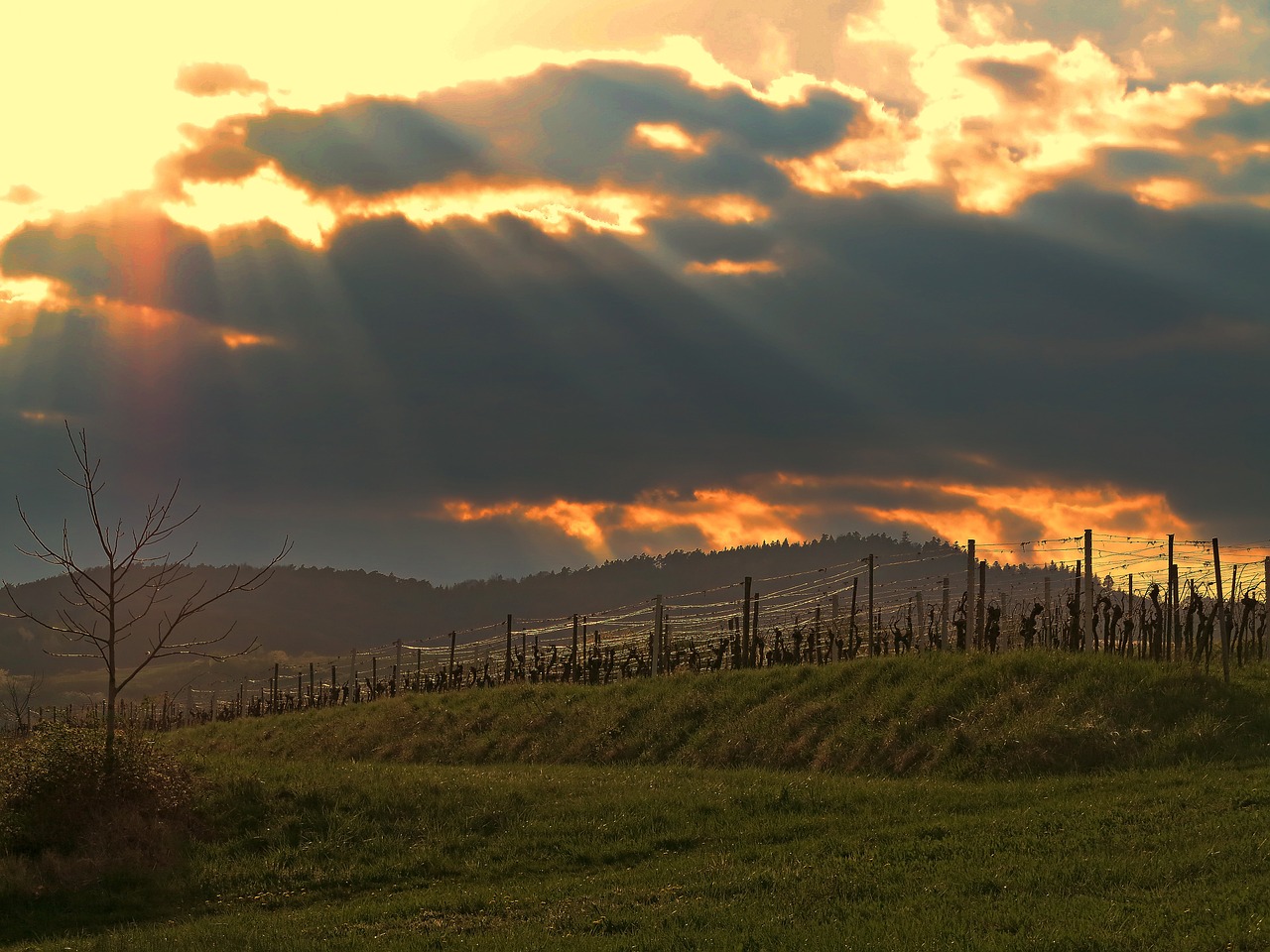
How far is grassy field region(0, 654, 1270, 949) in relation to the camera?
11.0 meters

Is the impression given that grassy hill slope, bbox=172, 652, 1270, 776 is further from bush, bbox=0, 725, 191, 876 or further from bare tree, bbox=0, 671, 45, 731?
bush, bbox=0, 725, 191, 876

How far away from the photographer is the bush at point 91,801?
15273 millimetres

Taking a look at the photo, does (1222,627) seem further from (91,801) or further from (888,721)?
(91,801)

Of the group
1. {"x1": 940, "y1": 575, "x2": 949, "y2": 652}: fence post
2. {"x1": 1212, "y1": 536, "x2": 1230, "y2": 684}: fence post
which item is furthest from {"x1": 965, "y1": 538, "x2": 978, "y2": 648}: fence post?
{"x1": 1212, "y1": 536, "x2": 1230, "y2": 684}: fence post

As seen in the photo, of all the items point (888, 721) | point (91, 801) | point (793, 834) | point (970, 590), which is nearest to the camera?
point (793, 834)

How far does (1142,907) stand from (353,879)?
8771 mm

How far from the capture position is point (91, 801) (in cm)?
1606

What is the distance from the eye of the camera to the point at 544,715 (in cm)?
3042

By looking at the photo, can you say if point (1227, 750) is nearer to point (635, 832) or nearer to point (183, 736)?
point (635, 832)

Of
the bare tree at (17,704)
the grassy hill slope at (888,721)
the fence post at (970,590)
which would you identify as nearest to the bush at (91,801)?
the bare tree at (17,704)

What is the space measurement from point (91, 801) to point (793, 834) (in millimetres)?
9031

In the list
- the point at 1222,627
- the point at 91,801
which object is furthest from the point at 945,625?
the point at 91,801

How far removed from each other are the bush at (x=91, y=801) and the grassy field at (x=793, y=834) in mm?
504

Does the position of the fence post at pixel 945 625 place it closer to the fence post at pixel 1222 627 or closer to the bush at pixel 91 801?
the fence post at pixel 1222 627
